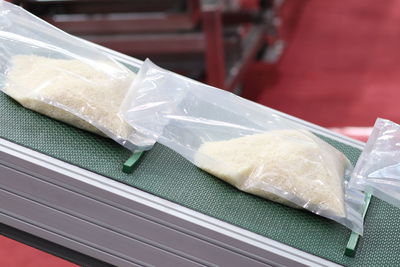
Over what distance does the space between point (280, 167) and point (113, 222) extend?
259 millimetres

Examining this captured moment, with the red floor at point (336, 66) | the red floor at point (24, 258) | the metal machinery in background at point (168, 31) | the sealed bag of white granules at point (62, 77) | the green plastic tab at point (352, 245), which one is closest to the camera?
the green plastic tab at point (352, 245)

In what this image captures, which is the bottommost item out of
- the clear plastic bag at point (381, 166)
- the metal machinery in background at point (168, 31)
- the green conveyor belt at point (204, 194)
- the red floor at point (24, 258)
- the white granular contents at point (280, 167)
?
the red floor at point (24, 258)

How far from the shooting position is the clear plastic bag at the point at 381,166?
1.09 m

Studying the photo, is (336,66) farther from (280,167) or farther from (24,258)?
(280,167)

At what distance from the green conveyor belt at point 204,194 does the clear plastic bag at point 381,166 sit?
59 millimetres

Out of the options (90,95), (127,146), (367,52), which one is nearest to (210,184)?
(127,146)

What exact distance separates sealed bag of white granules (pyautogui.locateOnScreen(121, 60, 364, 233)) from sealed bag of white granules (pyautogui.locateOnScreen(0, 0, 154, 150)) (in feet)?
0.10

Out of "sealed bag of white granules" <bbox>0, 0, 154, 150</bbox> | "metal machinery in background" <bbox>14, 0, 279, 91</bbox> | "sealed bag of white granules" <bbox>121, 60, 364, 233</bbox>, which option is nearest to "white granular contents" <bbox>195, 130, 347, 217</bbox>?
"sealed bag of white granules" <bbox>121, 60, 364, 233</bbox>

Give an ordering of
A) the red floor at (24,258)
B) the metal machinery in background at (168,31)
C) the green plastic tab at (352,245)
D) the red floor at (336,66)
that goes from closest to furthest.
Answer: the green plastic tab at (352,245) → the red floor at (24,258) → the metal machinery in background at (168,31) → the red floor at (336,66)

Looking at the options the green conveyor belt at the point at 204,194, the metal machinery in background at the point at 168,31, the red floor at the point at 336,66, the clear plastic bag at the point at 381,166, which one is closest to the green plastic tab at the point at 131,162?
the green conveyor belt at the point at 204,194

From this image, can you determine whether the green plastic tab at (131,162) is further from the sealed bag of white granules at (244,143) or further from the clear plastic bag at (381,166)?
the clear plastic bag at (381,166)

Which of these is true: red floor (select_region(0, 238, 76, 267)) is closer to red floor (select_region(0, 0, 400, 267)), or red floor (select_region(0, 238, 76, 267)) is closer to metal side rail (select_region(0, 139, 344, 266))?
metal side rail (select_region(0, 139, 344, 266))

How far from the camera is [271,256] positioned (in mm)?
1003

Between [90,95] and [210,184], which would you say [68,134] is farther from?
[210,184]
